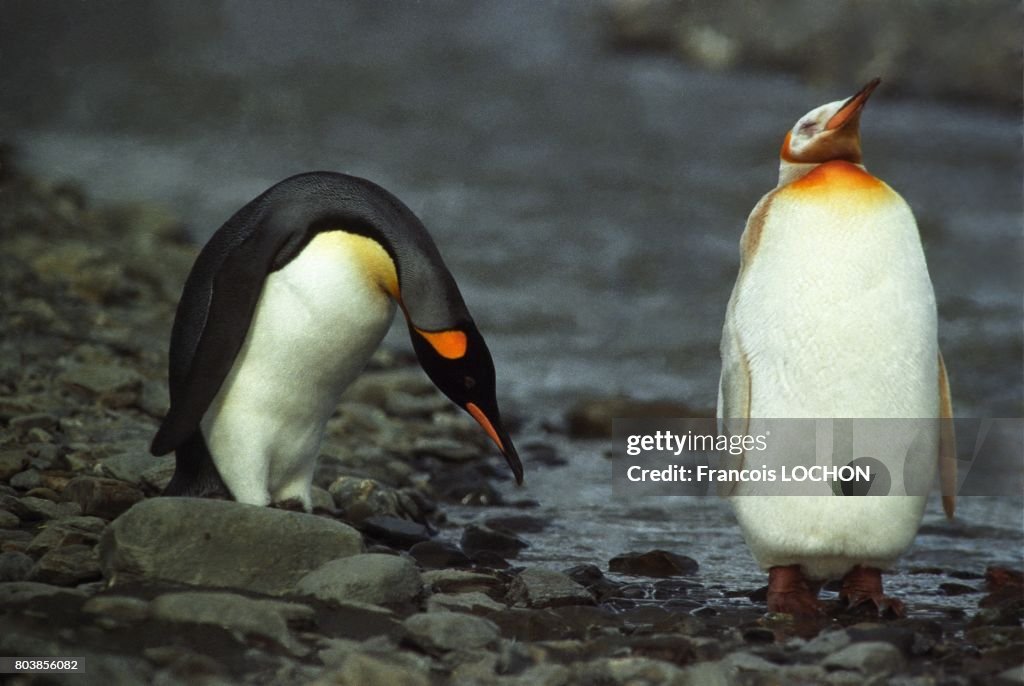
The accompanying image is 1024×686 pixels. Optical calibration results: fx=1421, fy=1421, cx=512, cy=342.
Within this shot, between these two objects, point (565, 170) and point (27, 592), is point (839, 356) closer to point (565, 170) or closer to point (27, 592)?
point (27, 592)

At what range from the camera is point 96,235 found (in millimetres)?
8047

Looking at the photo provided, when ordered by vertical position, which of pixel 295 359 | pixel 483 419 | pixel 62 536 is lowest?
pixel 62 536

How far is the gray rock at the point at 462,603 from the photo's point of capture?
2.74m

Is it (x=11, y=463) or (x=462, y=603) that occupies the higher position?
(x=11, y=463)

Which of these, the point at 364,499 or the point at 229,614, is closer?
the point at 229,614

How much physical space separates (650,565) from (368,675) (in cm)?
132

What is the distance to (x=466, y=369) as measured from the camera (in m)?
3.20

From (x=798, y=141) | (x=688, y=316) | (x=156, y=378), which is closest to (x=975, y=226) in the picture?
(x=688, y=316)

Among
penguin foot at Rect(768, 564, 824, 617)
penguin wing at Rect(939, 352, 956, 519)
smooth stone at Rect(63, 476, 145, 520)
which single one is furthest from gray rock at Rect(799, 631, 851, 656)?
smooth stone at Rect(63, 476, 145, 520)

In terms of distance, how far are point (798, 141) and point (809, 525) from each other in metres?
0.83


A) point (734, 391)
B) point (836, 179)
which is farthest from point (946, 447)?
point (836, 179)

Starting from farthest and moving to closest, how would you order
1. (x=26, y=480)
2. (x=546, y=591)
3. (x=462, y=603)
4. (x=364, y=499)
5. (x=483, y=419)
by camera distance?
(x=364, y=499) < (x=26, y=480) < (x=483, y=419) < (x=546, y=591) < (x=462, y=603)

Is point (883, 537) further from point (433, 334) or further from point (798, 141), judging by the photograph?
point (433, 334)

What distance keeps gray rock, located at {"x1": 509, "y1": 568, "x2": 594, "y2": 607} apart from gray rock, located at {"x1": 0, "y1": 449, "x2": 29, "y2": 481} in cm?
135
